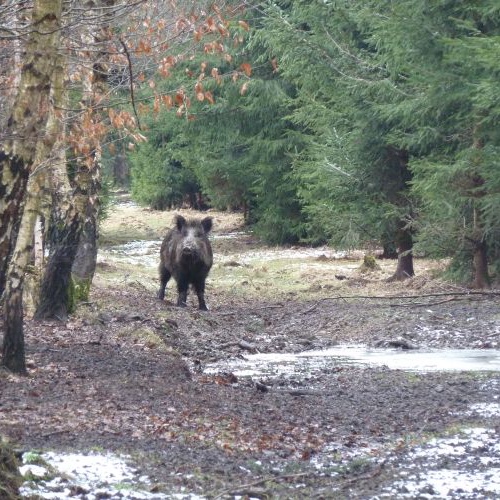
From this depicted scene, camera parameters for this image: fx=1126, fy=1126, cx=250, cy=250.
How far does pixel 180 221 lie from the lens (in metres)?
22.6

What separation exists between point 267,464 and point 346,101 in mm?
18636

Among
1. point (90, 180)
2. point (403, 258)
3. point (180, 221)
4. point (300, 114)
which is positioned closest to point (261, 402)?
point (90, 180)

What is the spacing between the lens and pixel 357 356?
620 inches

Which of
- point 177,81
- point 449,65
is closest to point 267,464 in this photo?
point 449,65

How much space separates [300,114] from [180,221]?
10431 millimetres

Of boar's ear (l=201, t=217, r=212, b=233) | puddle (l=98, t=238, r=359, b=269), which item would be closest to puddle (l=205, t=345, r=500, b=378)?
boar's ear (l=201, t=217, r=212, b=233)

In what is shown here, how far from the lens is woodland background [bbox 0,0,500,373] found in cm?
1001

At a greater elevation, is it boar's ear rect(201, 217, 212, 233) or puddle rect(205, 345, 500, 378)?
boar's ear rect(201, 217, 212, 233)

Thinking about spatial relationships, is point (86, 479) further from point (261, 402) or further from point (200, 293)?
point (200, 293)

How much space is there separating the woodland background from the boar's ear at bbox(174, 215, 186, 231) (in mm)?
1596

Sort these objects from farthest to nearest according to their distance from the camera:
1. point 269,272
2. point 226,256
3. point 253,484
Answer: point 226,256, point 269,272, point 253,484

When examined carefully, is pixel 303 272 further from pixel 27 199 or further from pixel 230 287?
pixel 27 199

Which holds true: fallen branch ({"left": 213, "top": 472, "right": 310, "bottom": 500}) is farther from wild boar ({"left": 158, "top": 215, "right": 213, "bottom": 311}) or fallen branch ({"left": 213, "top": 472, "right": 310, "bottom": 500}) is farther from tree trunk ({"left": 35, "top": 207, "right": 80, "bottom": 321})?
wild boar ({"left": 158, "top": 215, "right": 213, "bottom": 311})

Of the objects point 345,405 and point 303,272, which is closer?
point 345,405
